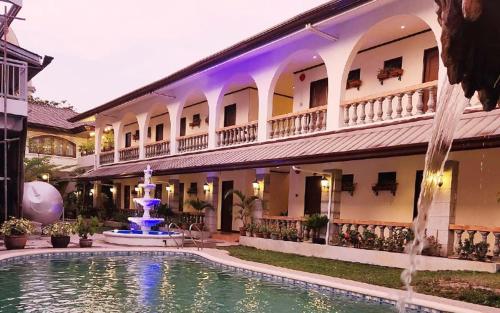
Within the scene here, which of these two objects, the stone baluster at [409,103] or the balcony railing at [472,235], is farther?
the stone baluster at [409,103]

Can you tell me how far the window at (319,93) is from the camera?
17641 millimetres

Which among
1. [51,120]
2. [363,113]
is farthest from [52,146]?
[363,113]

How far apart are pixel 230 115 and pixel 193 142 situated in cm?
232

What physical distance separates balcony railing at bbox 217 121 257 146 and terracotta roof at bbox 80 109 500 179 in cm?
43

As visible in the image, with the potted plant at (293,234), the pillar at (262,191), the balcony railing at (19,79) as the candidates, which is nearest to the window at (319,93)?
the pillar at (262,191)

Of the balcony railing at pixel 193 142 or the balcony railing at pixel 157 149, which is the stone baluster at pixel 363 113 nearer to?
the balcony railing at pixel 193 142

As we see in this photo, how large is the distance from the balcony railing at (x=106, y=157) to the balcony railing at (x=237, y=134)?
12.4m

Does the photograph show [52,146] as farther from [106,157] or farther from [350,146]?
[350,146]

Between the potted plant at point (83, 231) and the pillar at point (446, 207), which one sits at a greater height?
the pillar at point (446, 207)

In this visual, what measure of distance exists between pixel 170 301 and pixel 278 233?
7.93 m

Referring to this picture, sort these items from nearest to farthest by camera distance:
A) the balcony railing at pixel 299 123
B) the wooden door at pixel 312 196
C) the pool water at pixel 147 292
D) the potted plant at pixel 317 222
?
1. the pool water at pixel 147 292
2. the potted plant at pixel 317 222
3. the balcony railing at pixel 299 123
4. the wooden door at pixel 312 196

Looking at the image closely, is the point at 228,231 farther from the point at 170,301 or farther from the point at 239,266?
the point at 170,301

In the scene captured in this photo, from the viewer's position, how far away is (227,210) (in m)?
23.5

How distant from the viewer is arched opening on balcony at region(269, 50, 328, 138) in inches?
631
